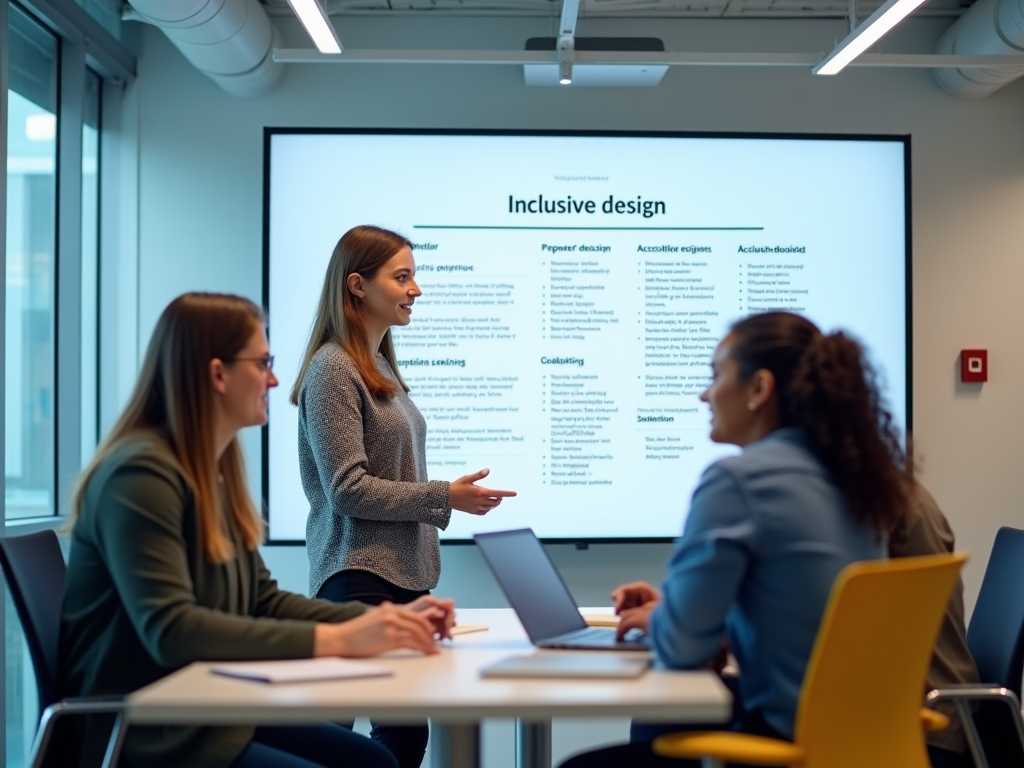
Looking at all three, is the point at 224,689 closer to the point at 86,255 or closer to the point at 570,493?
the point at 570,493

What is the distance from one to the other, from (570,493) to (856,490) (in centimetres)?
261

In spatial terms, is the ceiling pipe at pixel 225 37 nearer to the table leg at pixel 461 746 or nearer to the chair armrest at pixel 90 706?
the chair armrest at pixel 90 706

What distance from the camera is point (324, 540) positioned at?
2.71m

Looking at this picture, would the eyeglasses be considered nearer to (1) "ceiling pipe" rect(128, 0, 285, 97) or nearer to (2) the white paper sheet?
(2) the white paper sheet

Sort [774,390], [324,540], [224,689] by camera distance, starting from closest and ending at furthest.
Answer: [224,689] → [774,390] → [324,540]

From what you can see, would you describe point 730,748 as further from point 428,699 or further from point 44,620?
point 44,620

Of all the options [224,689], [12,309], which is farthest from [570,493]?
[224,689]

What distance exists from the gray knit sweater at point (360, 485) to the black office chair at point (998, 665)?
1.19 m

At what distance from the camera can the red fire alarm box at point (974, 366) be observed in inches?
181

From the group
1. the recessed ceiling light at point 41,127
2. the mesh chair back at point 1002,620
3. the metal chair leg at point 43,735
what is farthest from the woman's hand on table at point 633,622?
the recessed ceiling light at point 41,127

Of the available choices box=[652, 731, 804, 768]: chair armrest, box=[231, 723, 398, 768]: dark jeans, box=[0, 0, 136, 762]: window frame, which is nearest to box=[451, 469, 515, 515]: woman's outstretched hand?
box=[231, 723, 398, 768]: dark jeans

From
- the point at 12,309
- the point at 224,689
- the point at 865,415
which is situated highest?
the point at 12,309

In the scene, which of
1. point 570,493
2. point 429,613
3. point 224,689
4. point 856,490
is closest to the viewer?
point 224,689

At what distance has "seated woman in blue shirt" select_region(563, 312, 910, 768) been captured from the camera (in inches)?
68.7
